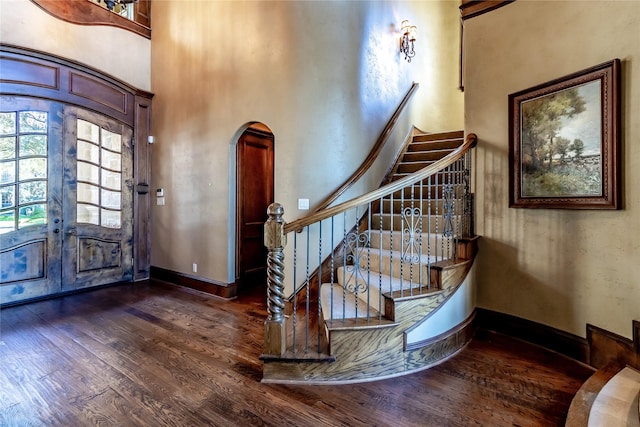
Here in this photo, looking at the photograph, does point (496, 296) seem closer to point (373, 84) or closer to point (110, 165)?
point (373, 84)

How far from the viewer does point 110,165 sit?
4551 mm

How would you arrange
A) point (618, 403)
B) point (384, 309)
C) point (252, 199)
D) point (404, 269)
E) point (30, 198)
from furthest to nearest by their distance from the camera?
point (252, 199) → point (30, 198) → point (404, 269) → point (384, 309) → point (618, 403)

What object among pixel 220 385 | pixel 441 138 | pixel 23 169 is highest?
pixel 441 138

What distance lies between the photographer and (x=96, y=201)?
14.5 ft

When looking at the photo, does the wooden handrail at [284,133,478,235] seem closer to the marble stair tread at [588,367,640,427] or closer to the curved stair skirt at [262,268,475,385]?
the curved stair skirt at [262,268,475,385]

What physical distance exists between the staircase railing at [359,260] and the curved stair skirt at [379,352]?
8cm

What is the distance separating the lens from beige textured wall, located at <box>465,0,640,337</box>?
214 cm

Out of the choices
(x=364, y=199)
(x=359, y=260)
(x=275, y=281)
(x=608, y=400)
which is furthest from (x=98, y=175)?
(x=608, y=400)

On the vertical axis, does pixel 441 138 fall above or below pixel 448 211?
above

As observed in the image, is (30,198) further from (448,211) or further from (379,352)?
(448,211)

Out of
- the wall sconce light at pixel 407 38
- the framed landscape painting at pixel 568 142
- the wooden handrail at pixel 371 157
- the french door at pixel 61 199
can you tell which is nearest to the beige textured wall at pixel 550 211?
the framed landscape painting at pixel 568 142

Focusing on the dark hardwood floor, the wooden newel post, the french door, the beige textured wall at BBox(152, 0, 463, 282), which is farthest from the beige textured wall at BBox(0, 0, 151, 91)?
the wooden newel post

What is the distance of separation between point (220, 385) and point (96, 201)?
12.1 ft

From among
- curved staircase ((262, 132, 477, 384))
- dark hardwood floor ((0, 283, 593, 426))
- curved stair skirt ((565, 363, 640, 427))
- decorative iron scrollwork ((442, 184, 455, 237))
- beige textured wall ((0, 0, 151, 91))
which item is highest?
beige textured wall ((0, 0, 151, 91))
